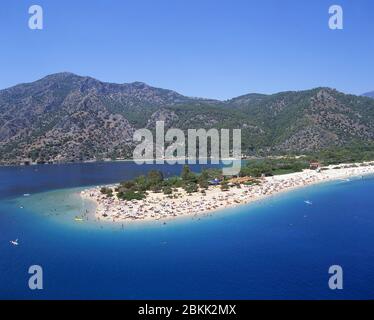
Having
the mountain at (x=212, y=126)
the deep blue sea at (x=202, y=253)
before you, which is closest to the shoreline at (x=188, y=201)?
the deep blue sea at (x=202, y=253)

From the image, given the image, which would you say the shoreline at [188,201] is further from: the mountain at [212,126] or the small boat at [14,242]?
the mountain at [212,126]

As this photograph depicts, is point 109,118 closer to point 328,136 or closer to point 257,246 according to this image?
point 328,136

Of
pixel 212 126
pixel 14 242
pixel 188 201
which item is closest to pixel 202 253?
pixel 14 242

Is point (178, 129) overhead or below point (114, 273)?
overhead

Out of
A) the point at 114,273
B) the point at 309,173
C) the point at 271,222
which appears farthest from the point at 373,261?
the point at 309,173

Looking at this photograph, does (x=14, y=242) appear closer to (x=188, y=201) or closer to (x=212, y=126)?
(x=188, y=201)

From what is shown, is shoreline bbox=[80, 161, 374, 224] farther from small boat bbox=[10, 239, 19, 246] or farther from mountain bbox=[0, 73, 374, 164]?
mountain bbox=[0, 73, 374, 164]

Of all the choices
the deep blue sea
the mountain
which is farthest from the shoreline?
the mountain
